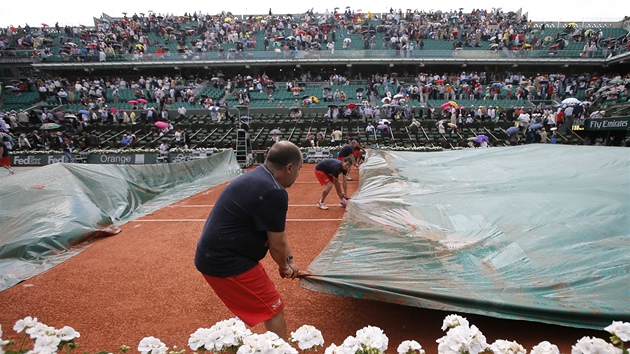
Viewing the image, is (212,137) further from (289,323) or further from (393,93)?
(289,323)

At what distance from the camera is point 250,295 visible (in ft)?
8.68

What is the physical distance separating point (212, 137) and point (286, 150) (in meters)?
18.7

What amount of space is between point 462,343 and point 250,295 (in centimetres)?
152

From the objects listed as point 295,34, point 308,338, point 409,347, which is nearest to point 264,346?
point 308,338

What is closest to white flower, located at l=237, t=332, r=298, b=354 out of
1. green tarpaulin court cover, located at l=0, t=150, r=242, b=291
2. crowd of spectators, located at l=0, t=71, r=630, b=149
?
green tarpaulin court cover, located at l=0, t=150, r=242, b=291

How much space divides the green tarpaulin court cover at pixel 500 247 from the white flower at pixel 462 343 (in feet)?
4.36

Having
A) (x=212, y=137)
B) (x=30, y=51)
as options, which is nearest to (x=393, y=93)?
(x=212, y=137)

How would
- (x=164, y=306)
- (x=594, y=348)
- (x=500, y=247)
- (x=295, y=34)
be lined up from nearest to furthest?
(x=594, y=348)
(x=500, y=247)
(x=164, y=306)
(x=295, y=34)

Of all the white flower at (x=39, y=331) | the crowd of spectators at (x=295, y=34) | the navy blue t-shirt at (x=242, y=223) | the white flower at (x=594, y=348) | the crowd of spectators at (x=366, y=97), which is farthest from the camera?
the crowd of spectators at (x=295, y=34)

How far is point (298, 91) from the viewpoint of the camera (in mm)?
26859

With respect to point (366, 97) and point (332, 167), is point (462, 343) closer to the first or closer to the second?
point (332, 167)

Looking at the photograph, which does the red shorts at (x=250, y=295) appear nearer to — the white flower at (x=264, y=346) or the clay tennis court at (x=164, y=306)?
the white flower at (x=264, y=346)

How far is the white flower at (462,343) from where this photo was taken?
173 cm

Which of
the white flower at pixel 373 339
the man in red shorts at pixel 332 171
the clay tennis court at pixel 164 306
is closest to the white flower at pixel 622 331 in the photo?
the white flower at pixel 373 339
